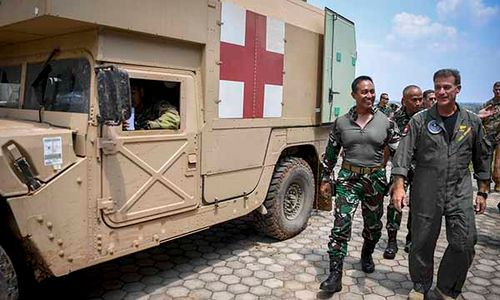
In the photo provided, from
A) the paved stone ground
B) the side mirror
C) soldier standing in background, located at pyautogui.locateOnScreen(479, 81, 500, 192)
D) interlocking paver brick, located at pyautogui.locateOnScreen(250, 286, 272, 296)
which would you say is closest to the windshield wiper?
the side mirror

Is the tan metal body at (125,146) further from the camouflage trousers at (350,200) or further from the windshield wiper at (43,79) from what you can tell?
the camouflage trousers at (350,200)

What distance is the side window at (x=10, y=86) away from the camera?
360cm

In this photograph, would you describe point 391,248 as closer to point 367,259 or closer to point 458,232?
point 367,259

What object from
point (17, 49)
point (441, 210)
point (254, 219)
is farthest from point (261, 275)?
point (17, 49)

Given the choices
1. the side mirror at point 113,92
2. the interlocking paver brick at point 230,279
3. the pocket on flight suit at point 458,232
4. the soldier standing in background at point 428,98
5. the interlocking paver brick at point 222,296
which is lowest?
the interlocking paver brick at point 222,296

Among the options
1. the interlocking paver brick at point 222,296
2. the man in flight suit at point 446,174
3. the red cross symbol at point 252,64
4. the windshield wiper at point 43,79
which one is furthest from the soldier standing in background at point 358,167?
the windshield wiper at point 43,79

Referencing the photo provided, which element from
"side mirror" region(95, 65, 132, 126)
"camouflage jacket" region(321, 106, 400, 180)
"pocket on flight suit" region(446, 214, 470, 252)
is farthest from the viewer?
"camouflage jacket" region(321, 106, 400, 180)

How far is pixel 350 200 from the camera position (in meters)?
3.56

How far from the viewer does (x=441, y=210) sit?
3197 millimetres

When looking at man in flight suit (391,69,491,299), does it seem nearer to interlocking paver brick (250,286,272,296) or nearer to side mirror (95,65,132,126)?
interlocking paver brick (250,286,272,296)

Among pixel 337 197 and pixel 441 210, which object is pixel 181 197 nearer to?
pixel 337 197

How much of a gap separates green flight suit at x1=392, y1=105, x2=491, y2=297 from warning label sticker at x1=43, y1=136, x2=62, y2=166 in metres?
2.36

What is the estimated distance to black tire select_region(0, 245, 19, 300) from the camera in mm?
2441

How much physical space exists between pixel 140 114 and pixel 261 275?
179 cm
